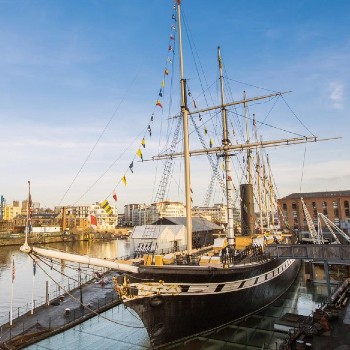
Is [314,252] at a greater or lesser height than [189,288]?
greater

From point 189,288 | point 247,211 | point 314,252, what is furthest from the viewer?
point 247,211

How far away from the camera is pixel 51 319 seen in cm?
1988

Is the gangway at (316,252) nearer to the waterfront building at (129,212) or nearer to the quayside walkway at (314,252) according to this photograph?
the quayside walkway at (314,252)

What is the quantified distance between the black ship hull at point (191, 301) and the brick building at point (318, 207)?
193ft

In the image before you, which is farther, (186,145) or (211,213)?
(211,213)

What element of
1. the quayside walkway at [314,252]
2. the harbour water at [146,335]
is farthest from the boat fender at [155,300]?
the quayside walkway at [314,252]

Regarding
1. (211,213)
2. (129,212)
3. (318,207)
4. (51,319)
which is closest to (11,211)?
(129,212)

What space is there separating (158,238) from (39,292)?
49.1 feet

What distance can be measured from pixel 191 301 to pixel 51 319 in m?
10.8

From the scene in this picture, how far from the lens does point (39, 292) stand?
31906 millimetres

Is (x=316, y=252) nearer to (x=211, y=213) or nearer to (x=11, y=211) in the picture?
(x=211, y=213)

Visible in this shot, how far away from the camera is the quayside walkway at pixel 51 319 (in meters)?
16.4

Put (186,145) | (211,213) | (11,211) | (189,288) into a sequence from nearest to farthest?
1. (189,288)
2. (186,145)
3. (211,213)
4. (11,211)

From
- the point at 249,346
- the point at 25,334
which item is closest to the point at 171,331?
the point at 249,346
